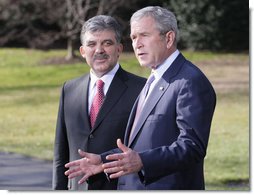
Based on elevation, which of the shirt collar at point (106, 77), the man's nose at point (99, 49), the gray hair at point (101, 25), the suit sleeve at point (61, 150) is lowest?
the suit sleeve at point (61, 150)

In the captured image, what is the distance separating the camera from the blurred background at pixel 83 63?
7020 millimetres

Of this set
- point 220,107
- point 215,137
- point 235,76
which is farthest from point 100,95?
point 235,76

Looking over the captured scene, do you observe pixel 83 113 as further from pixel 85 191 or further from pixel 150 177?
pixel 150 177

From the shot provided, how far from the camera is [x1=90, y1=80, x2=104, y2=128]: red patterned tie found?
2842 millimetres

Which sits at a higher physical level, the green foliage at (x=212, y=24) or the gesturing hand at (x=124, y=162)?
the green foliage at (x=212, y=24)

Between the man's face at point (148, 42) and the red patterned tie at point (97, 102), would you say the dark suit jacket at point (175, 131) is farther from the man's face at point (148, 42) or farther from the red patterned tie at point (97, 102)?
→ the red patterned tie at point (97, 102)

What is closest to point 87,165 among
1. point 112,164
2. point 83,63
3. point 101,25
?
point 112,164

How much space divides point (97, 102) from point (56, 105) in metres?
6.72

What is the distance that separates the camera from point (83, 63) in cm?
1084

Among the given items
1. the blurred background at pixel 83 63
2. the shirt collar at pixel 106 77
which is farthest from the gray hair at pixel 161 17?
the blurred background at pixel 83 63

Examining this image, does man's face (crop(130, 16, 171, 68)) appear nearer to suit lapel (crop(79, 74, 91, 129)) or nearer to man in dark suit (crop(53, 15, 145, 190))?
man in dark suit (crop(53, 15, 145, 190))

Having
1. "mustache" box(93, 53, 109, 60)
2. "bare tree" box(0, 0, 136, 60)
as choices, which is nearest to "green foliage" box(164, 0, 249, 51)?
"bare tree" box(0, 0, 136, 60)

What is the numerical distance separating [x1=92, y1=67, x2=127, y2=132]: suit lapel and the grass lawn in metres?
2.79

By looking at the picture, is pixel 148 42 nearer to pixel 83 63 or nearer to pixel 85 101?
pixel 85 101
